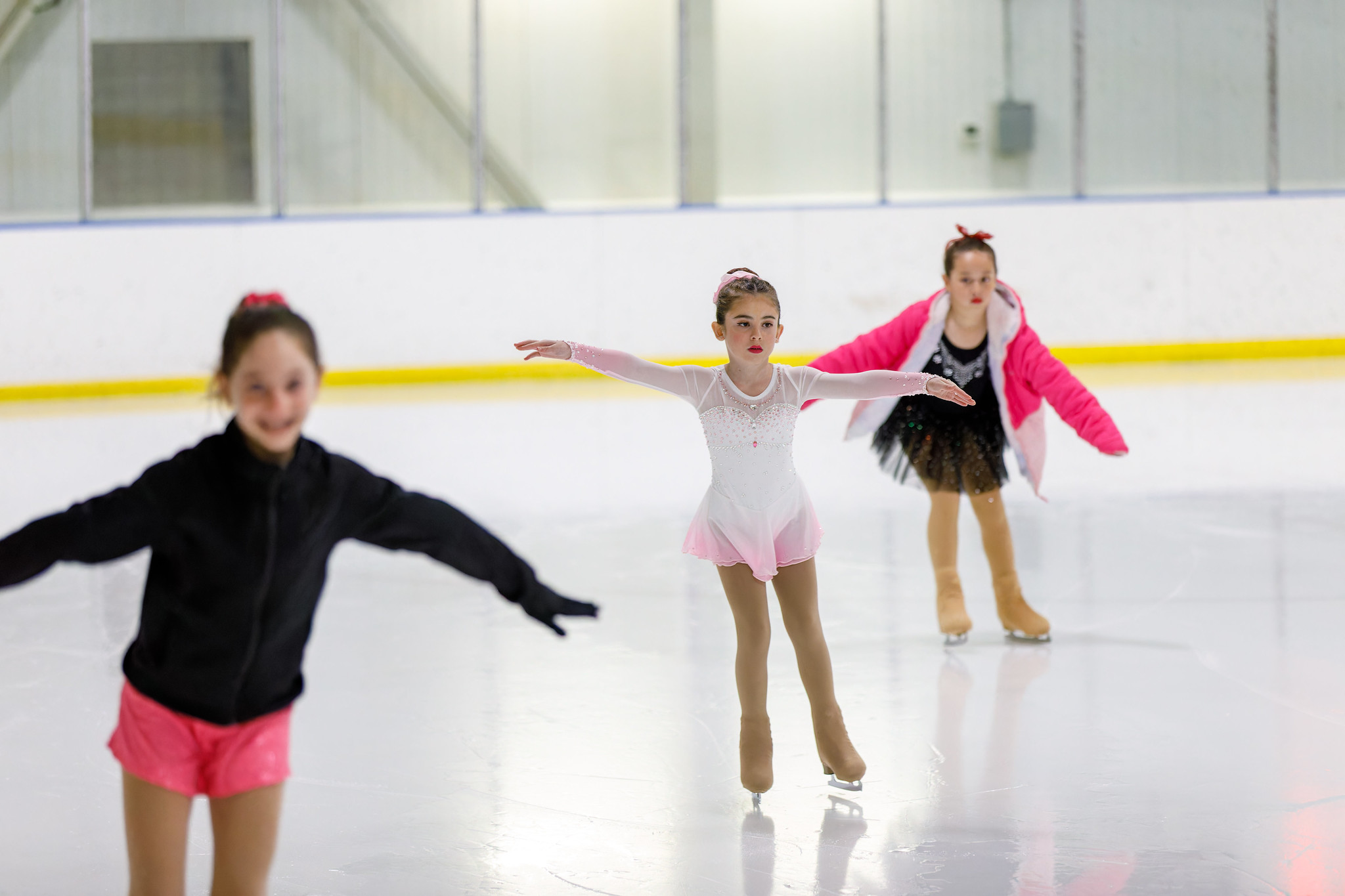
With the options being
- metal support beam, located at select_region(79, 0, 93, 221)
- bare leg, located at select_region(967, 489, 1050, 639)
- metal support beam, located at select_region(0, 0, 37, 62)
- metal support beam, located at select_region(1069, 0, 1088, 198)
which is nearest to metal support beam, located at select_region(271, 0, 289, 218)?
metal support beam, located at select_region(79, 0, 93, 221)

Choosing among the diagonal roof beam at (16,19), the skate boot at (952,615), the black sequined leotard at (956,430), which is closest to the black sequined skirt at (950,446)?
the black sequined leotard at (956,430)

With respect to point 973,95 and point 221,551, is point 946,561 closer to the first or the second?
point 221,551

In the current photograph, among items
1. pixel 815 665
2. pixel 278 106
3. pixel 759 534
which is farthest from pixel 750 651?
pixel 278 106

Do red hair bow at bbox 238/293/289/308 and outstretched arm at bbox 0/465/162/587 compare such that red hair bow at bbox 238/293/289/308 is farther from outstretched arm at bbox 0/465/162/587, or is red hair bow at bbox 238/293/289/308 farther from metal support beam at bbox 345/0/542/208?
metal support beam at bbox 345/0/542/208

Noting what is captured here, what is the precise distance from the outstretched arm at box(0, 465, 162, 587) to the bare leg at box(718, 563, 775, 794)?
128 cm

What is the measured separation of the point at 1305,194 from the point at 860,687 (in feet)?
33.4

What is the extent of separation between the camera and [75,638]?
401cm

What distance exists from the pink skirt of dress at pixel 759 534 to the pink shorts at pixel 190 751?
1095 mm

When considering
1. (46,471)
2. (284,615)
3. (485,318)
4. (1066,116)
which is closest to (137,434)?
(46,471)

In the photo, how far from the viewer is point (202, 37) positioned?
12.3 meters

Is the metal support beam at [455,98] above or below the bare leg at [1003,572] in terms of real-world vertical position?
above

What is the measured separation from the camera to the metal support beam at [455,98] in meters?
12.5

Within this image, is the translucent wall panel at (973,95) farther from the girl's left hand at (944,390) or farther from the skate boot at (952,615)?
the girl's left hand at (944,390)

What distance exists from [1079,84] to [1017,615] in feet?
32.2
